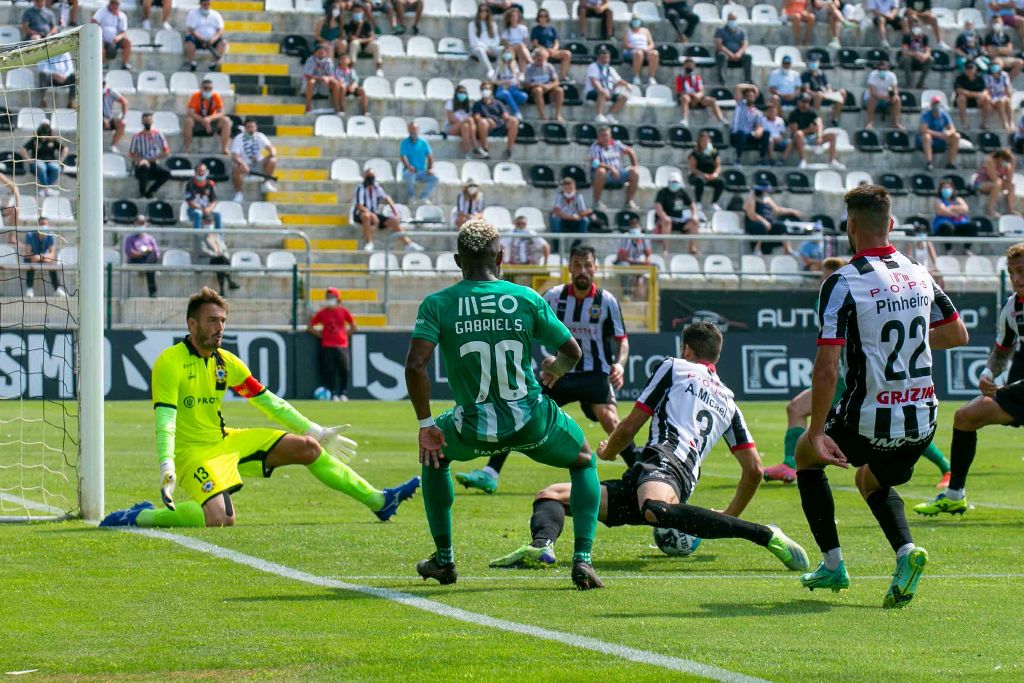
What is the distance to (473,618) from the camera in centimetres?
693

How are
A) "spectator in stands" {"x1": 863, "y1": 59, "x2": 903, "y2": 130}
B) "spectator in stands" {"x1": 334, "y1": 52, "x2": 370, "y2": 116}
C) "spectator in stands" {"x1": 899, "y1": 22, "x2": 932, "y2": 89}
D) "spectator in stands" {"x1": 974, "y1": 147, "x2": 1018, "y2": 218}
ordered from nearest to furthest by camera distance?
"spectator in stands" {"x1": 334, "y1": 52, "x2": 370, "y2": 116} → "spectator in stands" {"x1": 974, "y1": 147, "x2": 1018, "y2": 218} → "spectator in stands" {"x1": 863, "y1": 59, "x2": 903, "y2": 130} → "spectator in stands" {"x1": 899, "y1": 22, "x2": 932, "y2": 89}

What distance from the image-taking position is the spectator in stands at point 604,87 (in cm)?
3497

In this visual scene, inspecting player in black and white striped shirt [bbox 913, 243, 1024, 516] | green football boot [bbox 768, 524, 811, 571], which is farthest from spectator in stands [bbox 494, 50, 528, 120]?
green football boot [bbox 768, 524, 811, 571]

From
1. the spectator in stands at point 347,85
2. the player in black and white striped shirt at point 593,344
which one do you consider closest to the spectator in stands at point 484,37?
the spectator in stands at point 347,85

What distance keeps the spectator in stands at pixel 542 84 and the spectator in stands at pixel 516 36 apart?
27 cm

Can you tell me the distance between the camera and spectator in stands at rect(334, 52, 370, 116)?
3369cm

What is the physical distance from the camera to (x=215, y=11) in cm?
3406

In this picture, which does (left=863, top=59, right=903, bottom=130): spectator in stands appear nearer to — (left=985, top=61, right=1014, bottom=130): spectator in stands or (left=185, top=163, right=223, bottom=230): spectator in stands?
(left=985, top=61, right=1014, bottom=130): spectator in stands

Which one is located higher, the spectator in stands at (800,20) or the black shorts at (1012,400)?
the spectator in stands at (800,20)

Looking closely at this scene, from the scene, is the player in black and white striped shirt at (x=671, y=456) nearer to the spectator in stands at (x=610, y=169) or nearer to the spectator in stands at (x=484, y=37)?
the spectator in stands at (x=610, y=169)

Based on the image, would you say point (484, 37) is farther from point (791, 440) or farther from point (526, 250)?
point (791, 440)

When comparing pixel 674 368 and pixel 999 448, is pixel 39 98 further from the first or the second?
pixel 674 368

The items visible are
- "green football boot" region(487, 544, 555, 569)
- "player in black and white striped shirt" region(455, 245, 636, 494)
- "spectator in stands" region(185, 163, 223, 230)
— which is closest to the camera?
"green football boot" region(487, 544, 555, 569)

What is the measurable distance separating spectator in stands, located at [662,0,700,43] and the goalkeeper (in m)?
28.3
